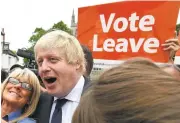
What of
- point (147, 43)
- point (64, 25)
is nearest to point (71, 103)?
point (147, 43)

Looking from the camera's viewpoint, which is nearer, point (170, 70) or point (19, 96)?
point (170, 70)

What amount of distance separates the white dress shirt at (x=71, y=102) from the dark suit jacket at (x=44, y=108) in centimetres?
2

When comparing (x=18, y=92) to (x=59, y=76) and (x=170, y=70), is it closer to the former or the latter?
(x=59, y=76)

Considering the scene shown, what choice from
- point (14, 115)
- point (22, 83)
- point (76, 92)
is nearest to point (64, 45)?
point (76, 92)

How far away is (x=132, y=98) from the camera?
686 mm

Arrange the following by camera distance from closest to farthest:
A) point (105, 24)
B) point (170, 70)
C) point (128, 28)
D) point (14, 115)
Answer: point (170, 70) → point (14, 115) → point (128, 28) → point (105, 24)

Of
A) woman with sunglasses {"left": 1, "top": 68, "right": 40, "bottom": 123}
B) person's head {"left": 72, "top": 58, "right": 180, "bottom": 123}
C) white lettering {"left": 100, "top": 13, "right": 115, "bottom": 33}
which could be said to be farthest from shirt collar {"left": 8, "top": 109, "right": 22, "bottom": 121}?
person's head {"left": 72, "top": 58, "right": 180, "bottom": 123}

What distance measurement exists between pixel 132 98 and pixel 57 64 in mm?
1342

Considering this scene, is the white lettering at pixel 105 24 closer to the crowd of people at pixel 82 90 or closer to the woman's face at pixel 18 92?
the crowd of people at pixel 82 90

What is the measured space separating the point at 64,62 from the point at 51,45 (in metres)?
0.12

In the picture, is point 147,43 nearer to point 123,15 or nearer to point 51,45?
point 123,15

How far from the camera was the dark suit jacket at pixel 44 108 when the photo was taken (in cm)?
197

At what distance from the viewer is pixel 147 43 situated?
9.43ft

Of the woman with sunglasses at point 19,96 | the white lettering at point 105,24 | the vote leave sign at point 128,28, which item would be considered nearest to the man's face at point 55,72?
the woman with sunglasses at point 19,96
